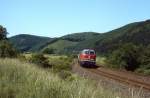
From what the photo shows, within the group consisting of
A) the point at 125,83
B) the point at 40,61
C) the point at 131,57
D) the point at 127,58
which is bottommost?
the point at 125,83

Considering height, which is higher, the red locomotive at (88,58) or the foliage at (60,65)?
the red locomotive at (88,58)

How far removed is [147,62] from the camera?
39844 millimetres

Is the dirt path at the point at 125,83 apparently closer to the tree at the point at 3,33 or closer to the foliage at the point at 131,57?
the foliage at the point at 131,57

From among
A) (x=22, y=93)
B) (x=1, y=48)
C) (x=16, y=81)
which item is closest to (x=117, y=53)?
(x=1, y=48)

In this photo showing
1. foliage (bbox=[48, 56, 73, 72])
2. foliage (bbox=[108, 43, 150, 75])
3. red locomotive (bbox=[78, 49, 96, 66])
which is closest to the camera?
foliage (bbox=[48, 56, 73, 72])

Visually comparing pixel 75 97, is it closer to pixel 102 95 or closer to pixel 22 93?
pixel 102 95

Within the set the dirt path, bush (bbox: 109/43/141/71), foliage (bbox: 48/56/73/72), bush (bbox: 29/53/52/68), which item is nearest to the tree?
foliage (bbox: 48/56/73/72)

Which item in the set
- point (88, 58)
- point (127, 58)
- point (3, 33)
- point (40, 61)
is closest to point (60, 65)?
point (88, 58)

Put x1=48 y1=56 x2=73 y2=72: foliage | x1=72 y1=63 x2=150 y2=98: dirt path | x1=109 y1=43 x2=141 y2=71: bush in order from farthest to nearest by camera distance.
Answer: x1=109 y1=43 x2=141 y2=71: bush → x1=48 y1=56 x2=73 y2=72: foliage → x1=72 y1=63 x2=150 y2=98: dirt path

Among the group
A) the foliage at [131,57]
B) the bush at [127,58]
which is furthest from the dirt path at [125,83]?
the bush at [127,58]

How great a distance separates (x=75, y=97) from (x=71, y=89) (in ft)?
4.73

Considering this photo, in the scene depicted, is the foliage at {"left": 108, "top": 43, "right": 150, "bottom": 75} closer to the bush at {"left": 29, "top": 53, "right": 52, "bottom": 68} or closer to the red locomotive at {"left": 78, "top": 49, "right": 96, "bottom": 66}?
the red locomotive at {"left": 78, "top": 49, "right": 96, "bottom": 66}

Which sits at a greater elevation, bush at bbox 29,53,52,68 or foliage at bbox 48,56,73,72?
bush at bbox 29,53,52,68

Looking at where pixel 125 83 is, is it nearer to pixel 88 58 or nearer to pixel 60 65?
pixel 60 65
